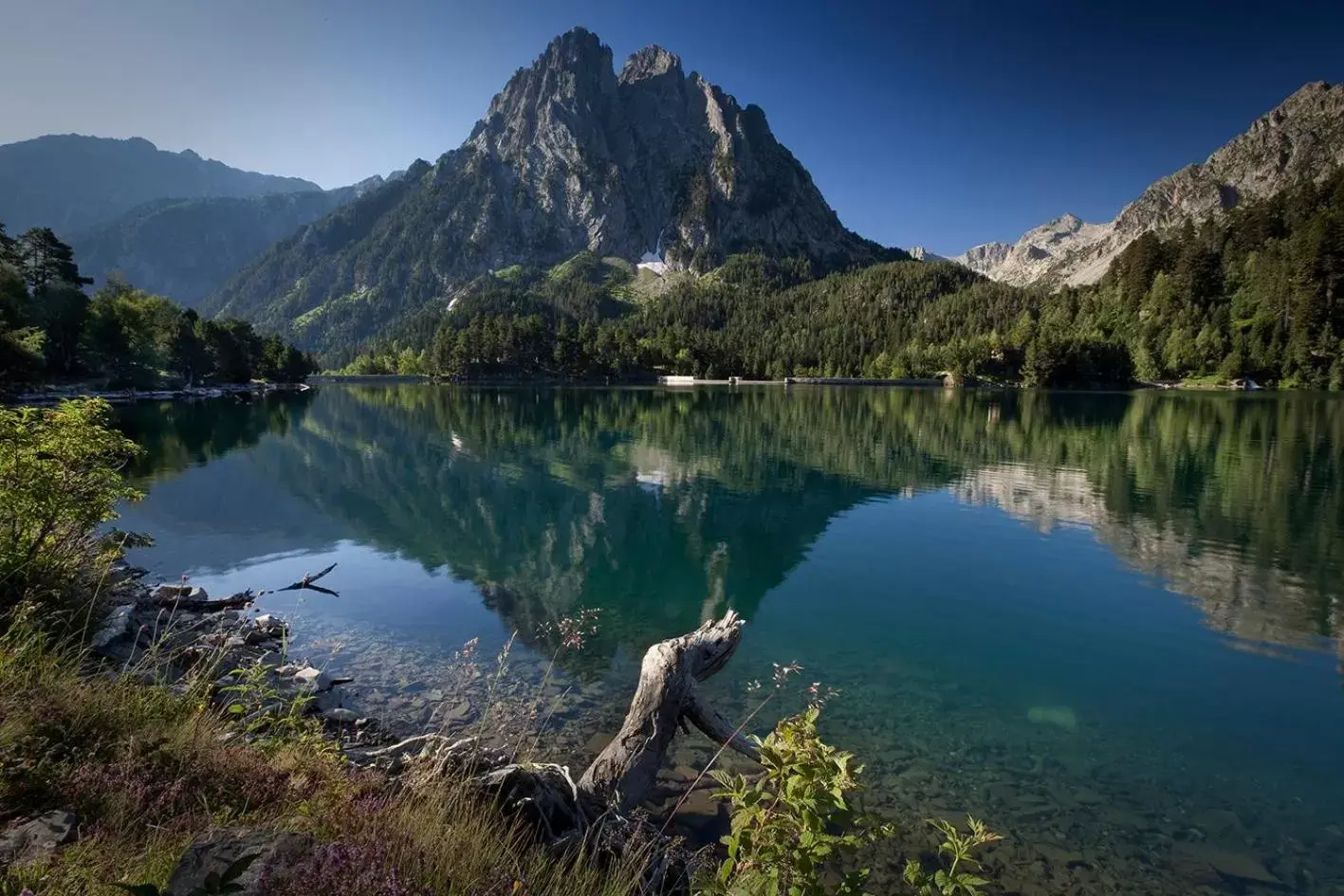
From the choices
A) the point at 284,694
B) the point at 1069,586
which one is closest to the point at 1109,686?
the point at 1069,586

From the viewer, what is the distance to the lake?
9.96 m

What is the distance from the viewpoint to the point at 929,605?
19125 mm

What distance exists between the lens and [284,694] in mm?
10609

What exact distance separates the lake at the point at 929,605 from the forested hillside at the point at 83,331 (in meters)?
56.0

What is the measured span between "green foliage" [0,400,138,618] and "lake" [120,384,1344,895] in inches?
191

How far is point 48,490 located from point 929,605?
20746mm

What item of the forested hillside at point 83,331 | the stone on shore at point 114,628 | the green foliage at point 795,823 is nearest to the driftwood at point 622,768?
the green foliage at point 795,823

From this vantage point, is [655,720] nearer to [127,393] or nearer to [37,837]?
[37,837]

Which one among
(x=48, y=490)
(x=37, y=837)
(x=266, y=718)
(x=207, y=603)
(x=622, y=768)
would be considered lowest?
(x=207, y=603)

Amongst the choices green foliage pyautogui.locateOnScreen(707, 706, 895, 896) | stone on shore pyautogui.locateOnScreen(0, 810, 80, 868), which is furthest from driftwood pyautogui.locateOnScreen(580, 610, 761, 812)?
stone on shore pyautogui.locateOnScreen(0, 810, 80, 868)

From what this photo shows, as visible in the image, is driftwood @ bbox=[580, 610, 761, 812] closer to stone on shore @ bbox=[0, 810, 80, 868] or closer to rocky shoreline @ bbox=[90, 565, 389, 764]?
rocky shoreline @ bbox=[90, 565, 389, 764]

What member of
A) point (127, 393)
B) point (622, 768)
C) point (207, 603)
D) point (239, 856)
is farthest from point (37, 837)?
point (127, 393)

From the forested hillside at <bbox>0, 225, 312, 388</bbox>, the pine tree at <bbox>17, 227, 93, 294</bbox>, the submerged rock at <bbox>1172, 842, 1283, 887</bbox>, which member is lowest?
the submerged rock at <bbox>1172, 842, 1283, 887</bbox>

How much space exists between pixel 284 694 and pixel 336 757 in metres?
4.34
